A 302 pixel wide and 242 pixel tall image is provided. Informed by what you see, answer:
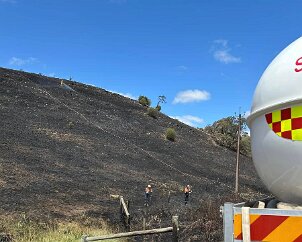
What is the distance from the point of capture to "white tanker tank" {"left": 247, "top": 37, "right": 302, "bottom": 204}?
324cm

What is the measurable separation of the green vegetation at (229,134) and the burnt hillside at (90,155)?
1.37m

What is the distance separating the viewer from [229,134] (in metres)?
42.8

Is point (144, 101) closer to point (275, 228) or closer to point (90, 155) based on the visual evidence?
point (90, 155)

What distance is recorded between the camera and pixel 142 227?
44.7ft

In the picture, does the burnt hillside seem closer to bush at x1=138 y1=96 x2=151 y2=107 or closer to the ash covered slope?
the ash covered slope

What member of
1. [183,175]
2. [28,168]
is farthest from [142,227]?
[183,175]

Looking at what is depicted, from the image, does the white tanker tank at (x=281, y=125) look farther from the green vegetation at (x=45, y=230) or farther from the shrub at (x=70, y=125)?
the shrub at (x=70, y=125)

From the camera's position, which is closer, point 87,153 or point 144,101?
point 87,153

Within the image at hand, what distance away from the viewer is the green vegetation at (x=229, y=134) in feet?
129

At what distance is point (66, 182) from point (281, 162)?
1630 centimetres

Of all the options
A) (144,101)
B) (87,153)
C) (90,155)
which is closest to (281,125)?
(90,155)

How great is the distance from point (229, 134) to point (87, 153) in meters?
20.9

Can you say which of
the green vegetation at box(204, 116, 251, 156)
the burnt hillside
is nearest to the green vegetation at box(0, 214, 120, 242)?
the burnt hillside

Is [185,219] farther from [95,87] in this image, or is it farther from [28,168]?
[95,87]
